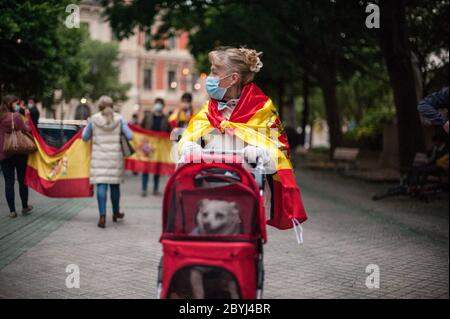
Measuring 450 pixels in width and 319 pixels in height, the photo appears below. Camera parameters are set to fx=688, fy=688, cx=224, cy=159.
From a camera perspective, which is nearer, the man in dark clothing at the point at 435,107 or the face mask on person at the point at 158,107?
the man in dark clothing at the point at 435,107

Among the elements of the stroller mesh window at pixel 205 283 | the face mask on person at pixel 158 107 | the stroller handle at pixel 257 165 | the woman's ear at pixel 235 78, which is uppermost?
the face mask on person at pixel 158 107

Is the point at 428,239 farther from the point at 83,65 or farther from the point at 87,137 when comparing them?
the point at 83,65

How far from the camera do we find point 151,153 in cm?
1664

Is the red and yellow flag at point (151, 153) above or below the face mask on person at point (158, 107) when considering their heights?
below

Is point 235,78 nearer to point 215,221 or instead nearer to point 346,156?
point 215,221

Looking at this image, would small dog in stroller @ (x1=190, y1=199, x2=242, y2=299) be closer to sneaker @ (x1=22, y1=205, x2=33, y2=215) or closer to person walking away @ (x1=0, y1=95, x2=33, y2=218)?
person walking away @ (x1=0, y1=95, x2=33, y2=218)

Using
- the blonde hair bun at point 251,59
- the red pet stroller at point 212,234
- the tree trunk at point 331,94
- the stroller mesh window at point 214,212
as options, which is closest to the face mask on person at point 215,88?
the blonde hair bun at point 251,59

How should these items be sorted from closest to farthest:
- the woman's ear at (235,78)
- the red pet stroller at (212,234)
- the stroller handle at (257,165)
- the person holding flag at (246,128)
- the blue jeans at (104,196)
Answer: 1. the red pet stroller at (212,234)
2. the stroller handle at (257,165)
3. the person holding flag at (246,128)
4. the woman's ear at (235,78)
5. the blue jeans at (104,196)

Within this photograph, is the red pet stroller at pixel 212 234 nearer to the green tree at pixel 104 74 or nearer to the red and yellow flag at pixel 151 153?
the red and yellow flag at pixel 151 153

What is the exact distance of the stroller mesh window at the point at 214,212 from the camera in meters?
4.04

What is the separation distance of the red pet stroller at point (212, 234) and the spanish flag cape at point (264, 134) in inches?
15.7

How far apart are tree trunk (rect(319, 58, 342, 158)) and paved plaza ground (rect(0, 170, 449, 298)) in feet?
48.5

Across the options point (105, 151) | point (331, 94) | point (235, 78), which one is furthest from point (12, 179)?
point (331, 94)

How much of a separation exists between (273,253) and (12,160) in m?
3.23
